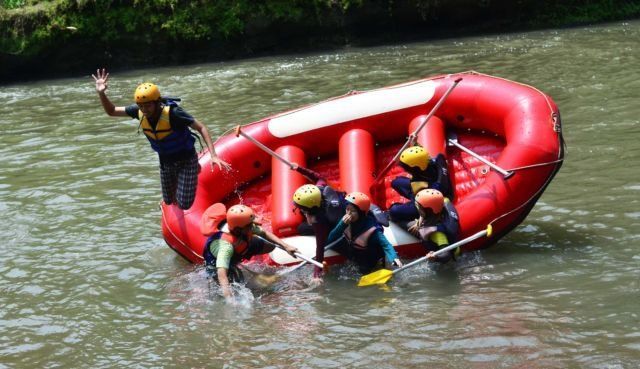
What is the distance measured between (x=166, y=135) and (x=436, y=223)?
2.21 meters

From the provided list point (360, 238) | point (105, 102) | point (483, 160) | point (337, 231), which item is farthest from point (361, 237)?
point (105, 102)

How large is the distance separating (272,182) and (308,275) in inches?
43.7

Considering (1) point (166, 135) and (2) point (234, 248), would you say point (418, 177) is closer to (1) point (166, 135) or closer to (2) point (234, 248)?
(2) point (234, 248)

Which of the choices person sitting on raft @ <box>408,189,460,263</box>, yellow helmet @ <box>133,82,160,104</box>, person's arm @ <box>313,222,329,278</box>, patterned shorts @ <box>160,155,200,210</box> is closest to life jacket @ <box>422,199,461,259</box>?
person sitting on raft @ <box>408,189,460,263</box>

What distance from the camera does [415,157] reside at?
667 cm

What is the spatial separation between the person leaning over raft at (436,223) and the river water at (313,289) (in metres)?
0.21

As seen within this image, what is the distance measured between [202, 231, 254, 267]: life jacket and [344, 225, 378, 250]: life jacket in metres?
0.76

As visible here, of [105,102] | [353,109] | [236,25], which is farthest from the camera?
[236,25]

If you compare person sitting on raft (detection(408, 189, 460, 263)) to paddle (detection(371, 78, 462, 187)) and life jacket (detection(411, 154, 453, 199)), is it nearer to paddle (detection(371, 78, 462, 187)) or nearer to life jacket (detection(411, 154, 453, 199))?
life jacket (detection(411, 154, 453, 199))

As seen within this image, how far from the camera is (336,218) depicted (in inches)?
259

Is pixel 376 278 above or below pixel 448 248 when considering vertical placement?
below

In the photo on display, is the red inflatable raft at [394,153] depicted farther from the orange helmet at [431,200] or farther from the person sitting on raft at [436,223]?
the orange helmet at [431,200]

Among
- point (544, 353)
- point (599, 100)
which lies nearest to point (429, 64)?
point (599, 100)

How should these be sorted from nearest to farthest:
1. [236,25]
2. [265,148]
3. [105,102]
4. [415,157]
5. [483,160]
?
1. [105,102]
2. [415,157]
3. [483,160]
4. [265,148]
5. [236,25]
